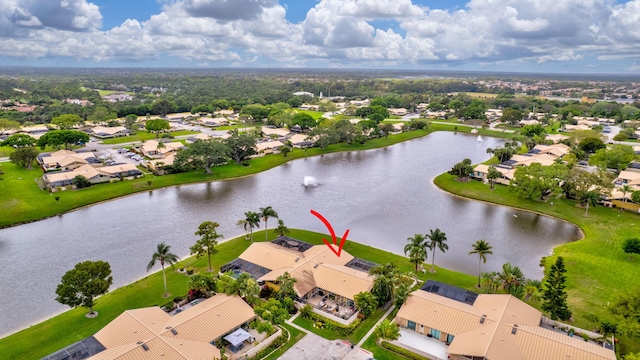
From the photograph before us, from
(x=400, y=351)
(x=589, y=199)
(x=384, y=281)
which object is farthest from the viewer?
(x=589, y=199)

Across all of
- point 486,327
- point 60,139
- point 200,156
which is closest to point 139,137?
point 60,139

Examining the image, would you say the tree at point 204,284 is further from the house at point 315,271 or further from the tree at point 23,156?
the tree at point 23,156

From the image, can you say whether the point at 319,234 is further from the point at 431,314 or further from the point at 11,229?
the point at 11,229

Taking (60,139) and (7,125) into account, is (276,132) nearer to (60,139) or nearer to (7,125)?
(60,139)

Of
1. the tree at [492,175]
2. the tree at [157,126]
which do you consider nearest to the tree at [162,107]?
the tree at [157,126]

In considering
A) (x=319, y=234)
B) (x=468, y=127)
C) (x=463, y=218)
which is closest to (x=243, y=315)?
(x=319, y=234)
